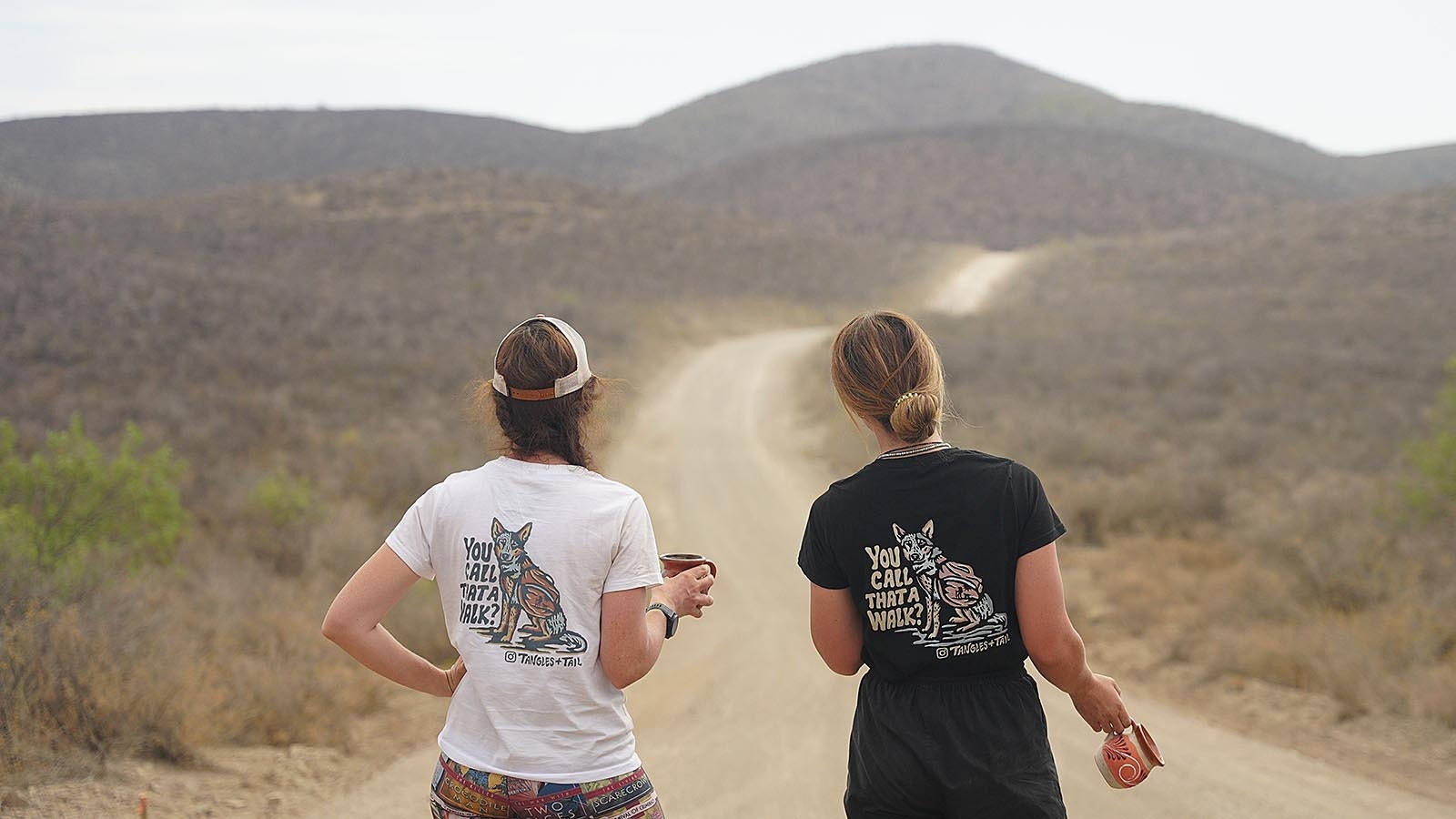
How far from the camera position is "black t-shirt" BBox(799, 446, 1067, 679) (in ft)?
7.55

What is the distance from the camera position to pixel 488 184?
182 ft

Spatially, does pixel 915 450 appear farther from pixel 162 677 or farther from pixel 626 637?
pixel 162 677

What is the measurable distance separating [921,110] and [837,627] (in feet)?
512

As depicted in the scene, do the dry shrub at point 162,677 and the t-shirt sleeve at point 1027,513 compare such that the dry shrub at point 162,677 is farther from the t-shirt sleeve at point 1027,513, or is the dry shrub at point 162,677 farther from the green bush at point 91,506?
the t-shirt sleeve at point 1027,513

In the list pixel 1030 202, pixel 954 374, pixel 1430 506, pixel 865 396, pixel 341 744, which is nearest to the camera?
pixel 865 396

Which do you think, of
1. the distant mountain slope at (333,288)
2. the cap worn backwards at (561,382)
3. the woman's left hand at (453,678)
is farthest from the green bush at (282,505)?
the cap worn backwards at (561,382)

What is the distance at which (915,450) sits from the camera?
2389 mm

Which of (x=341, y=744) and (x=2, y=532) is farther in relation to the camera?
(x=2, y=532)

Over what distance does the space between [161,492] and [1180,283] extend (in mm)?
36177

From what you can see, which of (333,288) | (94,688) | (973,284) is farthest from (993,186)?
(94,688)

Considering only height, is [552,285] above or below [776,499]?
above

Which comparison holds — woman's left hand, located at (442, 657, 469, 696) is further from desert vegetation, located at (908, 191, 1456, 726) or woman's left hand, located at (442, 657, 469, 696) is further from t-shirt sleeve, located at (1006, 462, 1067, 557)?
desert vegetation, located at (908, 191, 1456, 726)

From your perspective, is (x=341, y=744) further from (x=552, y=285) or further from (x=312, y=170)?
(x=312, y=170)

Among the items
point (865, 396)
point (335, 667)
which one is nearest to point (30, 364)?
point (335, 667)
